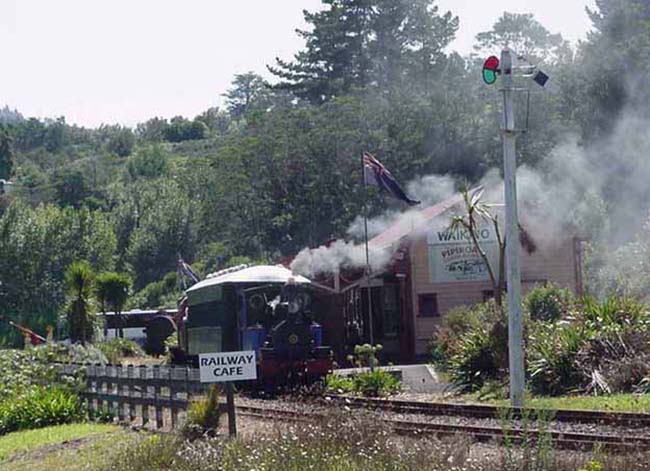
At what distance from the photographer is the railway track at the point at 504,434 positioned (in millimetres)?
10977

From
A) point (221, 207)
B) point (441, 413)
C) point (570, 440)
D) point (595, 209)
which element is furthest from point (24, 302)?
point (570, 440)

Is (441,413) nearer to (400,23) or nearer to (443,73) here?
(443,73)

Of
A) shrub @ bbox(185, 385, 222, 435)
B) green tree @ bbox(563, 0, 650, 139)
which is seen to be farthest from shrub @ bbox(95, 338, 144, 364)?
green tree @ bbox(563, 0, 650, 139)

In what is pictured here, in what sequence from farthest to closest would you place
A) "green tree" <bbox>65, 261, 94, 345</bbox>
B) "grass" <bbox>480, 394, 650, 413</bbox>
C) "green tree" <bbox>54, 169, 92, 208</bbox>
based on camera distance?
"green tree" <bbox>54, 169, 92, 208</bbox>
"green tree" <bbox>65, 261, 94, 345</bbox>
"grass" <bbox>480, 394, 650, 413</bbox>

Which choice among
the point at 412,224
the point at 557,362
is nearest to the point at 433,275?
the point at 412,224

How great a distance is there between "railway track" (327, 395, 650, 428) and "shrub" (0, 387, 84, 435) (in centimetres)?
493

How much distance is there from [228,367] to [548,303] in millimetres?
13980

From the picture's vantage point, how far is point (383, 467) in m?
9.96

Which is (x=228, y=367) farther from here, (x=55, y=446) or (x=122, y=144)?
(x=122, y=144)

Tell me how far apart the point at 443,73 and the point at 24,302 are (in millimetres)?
33310

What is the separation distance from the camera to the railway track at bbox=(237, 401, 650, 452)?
432 inches

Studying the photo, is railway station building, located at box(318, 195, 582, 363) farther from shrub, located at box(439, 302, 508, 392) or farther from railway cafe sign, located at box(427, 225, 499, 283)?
shrub, located at box(439, 302, 508, 392)

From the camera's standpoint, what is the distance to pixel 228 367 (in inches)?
516

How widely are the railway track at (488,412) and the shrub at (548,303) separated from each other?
7381 millimetres
